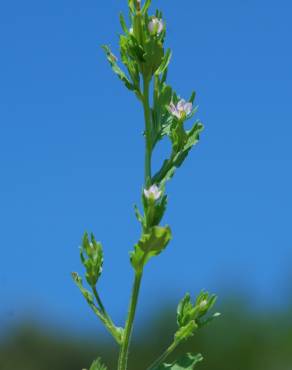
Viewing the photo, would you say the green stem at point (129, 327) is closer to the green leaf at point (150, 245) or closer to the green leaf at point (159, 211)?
the green leaf at point (150, 245)

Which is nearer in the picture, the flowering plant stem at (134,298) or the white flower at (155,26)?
the flowering plant stem at (134,298)

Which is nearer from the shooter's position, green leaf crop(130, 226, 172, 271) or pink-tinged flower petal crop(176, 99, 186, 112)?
green leaf crop(130, 226, 172, 271)

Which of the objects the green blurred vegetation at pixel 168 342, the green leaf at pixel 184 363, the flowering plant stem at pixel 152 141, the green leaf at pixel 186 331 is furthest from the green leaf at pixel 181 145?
the green blurred vegetation at pixel 168 342

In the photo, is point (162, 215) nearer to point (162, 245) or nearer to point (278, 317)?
point (162, 245)

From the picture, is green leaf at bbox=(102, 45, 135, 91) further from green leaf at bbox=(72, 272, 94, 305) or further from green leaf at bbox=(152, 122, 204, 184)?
green leaf at bbox=(72, 272, 94, 305)

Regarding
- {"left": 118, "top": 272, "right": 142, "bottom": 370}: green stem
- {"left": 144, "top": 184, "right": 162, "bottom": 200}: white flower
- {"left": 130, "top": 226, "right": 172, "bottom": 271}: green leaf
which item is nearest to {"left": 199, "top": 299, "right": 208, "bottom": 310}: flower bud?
{"left": 118, "top": 272, "right": 142, "bottom": 370}: green stem

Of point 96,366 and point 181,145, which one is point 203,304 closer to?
point 96,366
